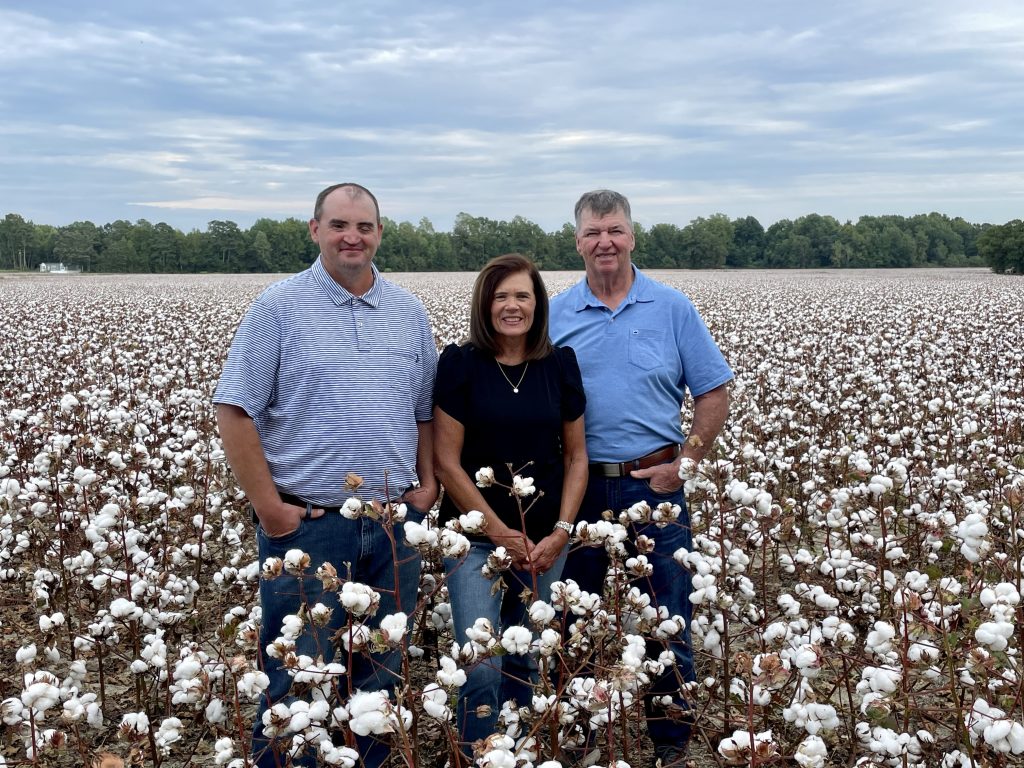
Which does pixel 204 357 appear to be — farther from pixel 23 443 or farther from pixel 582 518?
pixel 582 518

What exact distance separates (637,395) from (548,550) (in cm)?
79

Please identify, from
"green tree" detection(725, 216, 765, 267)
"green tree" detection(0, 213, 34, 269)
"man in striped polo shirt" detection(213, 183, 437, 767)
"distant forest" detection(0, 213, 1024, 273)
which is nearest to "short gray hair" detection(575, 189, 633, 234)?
"man in striped polo shirt" detection(213, 183, 437, 767)

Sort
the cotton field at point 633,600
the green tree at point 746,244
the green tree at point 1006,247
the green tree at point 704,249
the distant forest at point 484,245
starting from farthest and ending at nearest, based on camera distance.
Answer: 1. the green tree at point 746,244
2. the green tree at point 704,249
3. the distant forest at point 484,245
4. the green tree at point 1006,247
5. the cotton field at point 633,600

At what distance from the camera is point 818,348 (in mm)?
15086

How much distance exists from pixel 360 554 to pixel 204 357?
12.2 meters

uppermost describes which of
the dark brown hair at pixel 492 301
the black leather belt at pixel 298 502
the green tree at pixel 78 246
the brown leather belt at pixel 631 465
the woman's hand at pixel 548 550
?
the green tree at pixel 78 246

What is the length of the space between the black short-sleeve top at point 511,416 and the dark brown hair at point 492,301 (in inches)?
1.7

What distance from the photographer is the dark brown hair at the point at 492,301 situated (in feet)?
11.0

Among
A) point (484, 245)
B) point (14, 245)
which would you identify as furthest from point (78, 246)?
point (484, 245)

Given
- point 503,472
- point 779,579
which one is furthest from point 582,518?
point 779,579

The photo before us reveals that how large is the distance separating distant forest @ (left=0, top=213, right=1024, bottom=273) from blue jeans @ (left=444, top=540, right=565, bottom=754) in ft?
343

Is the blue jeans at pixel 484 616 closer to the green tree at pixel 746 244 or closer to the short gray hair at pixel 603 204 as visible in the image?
the short gray hair at pixel 603 204

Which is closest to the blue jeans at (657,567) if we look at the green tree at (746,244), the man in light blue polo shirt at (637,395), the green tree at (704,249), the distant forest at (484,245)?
the man in light blue polo shirt at (637,395)

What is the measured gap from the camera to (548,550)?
328 centimetres
